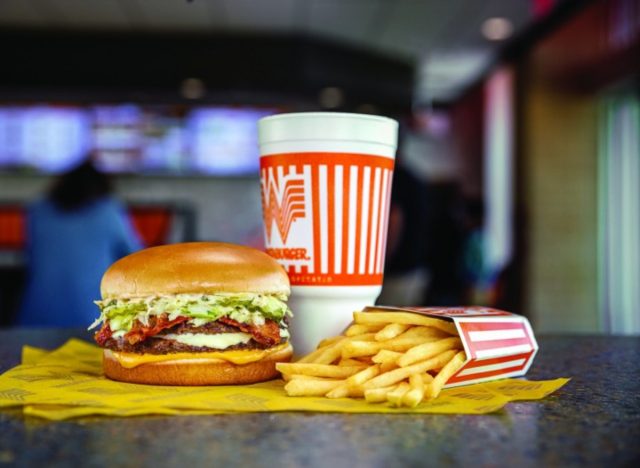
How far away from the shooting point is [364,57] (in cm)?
824

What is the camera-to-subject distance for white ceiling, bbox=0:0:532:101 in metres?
6.59

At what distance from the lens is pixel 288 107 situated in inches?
296

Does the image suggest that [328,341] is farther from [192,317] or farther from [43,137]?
[43,137]

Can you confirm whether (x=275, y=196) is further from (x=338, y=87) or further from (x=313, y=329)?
(x=338, y=87)

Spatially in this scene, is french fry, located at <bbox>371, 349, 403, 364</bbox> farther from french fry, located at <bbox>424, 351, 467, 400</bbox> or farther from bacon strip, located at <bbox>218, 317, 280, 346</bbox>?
bacon strip, located at <bbox>218, 317, 280, 346</bbox>

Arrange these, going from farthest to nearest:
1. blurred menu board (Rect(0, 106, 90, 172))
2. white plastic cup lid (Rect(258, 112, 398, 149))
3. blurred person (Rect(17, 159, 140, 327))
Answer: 1. blurred menu board (Rect(0, 106, 90, 172))
2. blurred person (Rect(17, 159, 140, 327))
3. white plastic cup lid (Rect(258, 112, 398, 149))

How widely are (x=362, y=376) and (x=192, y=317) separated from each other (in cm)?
27

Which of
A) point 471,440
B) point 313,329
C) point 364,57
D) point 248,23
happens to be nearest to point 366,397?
point 471,440

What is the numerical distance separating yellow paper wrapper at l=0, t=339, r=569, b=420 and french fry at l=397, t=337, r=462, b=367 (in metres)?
0.05

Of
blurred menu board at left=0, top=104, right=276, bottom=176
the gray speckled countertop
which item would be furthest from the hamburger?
blurred menu board at left=0, top=104, right=276, bottom=176

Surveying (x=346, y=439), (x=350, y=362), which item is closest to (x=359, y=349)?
(x=350, y=362)

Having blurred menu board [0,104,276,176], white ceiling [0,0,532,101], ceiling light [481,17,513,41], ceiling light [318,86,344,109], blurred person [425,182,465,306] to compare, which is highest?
ceiling light [481,17,513,41]

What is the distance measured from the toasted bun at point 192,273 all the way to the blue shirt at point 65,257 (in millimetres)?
2678

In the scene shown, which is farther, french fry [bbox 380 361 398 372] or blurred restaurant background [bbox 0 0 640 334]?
blurred restaurant background [bbox 0 0 640 334]
